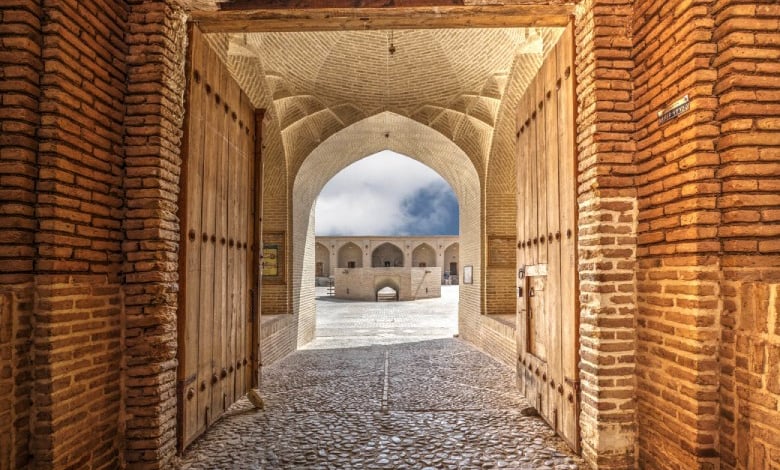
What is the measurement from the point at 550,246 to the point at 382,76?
525 centimetres

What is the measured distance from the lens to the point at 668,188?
2.92 metres

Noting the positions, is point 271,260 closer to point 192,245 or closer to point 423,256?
point 192,245

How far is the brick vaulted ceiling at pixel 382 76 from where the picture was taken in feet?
22.7

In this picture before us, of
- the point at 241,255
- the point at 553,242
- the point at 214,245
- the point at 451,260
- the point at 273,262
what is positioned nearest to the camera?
the point at 553,242

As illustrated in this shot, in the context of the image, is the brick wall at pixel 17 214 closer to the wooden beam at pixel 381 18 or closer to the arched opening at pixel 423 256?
the wooden beam at pixel 381 18

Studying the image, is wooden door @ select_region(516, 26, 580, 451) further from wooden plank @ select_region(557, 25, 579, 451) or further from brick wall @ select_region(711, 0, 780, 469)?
brick wall @ select_region(711, 0, 780, 469)

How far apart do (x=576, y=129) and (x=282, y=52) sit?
496cm

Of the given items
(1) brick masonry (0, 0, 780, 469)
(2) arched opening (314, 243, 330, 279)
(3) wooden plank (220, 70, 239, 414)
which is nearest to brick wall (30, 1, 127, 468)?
(1) brick masonry (0, 0, 780, 469)

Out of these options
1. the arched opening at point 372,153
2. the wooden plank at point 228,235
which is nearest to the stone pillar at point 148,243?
the wooden plank at point 228,235

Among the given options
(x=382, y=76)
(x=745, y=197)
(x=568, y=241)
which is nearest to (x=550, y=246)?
(x=568, y=241)

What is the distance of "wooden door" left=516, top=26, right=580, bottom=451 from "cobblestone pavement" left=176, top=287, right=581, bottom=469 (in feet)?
1.44

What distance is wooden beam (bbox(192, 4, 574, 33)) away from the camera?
3.64 m

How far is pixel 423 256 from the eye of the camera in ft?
130

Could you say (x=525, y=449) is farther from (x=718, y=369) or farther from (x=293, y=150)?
(x=293, y=150)
